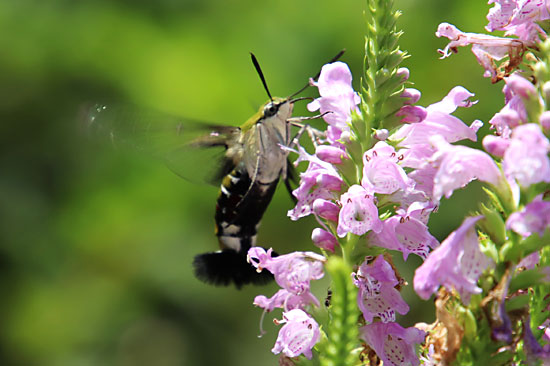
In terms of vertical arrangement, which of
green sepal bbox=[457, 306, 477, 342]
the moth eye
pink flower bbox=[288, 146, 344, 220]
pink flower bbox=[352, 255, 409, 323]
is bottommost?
green sepal bbox=[457, 306, 477, 342]

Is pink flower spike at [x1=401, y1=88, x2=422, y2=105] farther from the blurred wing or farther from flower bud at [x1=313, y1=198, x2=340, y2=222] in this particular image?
the blurred wing

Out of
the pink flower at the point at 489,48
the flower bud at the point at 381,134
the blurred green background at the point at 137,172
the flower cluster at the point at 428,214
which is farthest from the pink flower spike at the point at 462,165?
the blurred green background at the point at 137,172

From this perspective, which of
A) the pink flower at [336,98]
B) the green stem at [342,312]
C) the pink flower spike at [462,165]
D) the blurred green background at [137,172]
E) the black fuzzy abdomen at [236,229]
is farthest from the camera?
the blurred green background at [137,172]

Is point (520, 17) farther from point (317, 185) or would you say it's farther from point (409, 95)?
point (317, 185)

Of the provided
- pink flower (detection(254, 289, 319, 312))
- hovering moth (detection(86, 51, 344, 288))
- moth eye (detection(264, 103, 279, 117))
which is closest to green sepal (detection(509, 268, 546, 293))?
pink flower (detection(254, 289, 319, 312))

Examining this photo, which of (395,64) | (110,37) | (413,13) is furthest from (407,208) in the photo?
(110,37)

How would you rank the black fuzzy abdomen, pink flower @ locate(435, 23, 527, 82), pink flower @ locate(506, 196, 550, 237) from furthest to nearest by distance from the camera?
the black fuzzy abdomen
pink flower @ locate(435, 23, 527, 82)
pink flower @ locate(506, 196, 550, 237)

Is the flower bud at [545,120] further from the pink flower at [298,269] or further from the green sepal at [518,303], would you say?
the pink flower at [298,269]
